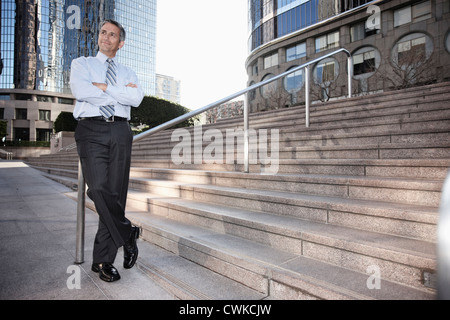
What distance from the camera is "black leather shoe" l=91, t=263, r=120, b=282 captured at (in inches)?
69.3

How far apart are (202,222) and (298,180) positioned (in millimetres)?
1016

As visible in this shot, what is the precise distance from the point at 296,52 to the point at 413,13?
9.78m

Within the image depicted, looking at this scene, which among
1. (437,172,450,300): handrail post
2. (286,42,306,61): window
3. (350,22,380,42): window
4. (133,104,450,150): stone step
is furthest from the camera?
(286,42,306,61): window

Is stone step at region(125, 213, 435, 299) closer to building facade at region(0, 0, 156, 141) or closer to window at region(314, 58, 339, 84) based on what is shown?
window at region(314, 58, 339, 84)

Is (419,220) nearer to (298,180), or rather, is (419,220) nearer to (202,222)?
(298,180)

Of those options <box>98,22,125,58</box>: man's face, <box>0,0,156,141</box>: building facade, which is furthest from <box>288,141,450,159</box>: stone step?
<box>0,0,156,141</box>: building facade

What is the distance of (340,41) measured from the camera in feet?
74.6

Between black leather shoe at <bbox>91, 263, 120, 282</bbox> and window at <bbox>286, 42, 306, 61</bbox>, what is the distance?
90.2ft

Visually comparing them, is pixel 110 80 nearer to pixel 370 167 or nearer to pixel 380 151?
pixel 370 167

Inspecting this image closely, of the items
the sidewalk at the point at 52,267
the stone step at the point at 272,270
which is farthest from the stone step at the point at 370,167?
the sidewalk at the point at 52,267

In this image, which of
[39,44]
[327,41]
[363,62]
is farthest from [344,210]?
[39,44]

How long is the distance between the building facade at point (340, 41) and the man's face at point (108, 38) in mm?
12607

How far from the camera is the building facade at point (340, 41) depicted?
1720cm
